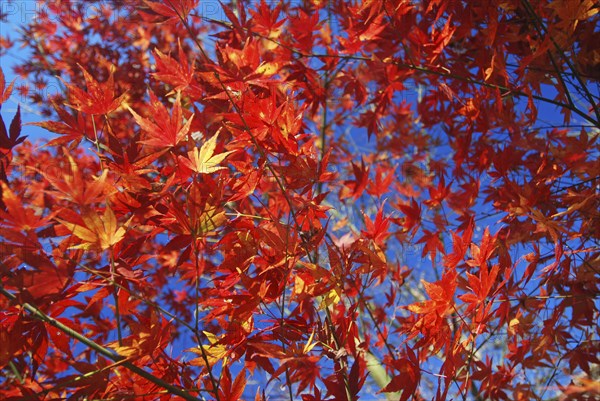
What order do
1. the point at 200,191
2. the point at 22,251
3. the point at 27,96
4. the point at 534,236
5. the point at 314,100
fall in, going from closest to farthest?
the point at 22,251 → the point at 200,191 → the point at 534,236 → the point at 314,100 → the point at 27,96

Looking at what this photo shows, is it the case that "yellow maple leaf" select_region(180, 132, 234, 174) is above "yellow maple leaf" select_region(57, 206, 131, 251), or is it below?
above

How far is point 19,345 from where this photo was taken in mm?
750

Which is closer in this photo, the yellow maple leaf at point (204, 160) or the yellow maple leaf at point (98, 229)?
the yellow maple leaf at point (98, 229)

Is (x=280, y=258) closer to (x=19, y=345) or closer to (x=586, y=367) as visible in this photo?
(x=19, y=345)

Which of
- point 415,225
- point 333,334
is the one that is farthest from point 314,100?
point 333,334

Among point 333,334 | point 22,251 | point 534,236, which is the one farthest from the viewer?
point 534,236

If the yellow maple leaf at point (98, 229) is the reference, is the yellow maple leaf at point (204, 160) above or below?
above

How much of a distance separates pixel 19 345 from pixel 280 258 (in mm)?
519

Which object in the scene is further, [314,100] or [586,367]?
[314,100]

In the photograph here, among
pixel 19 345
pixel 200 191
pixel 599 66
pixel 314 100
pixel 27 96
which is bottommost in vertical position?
pixel 19 345

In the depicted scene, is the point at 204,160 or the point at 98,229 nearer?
the point at 98,229

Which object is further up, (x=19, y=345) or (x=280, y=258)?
(x=280, y=258)

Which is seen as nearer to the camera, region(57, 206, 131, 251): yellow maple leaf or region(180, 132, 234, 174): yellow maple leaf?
region(57, 206, 131, 251): yellow maple leaf

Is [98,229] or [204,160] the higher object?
[204,160]
